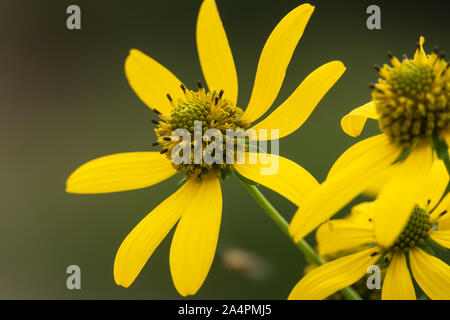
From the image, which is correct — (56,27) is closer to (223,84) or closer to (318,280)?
(223,84)

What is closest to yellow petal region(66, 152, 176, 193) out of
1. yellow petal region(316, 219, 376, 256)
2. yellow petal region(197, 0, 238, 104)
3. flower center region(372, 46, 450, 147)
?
yellow petal region(197, 0, 238, 104)

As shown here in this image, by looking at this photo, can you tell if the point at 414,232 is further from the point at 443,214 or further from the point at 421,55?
the point at 421,55

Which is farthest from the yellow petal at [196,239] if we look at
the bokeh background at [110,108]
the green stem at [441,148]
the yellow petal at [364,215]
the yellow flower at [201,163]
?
the bokeh background at [110,108]

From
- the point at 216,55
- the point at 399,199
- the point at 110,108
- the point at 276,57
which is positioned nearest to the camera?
the point at 399,199

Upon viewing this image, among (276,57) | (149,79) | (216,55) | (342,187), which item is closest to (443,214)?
(342,187)

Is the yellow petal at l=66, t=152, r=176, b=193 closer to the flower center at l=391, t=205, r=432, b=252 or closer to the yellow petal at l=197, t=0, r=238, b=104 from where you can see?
the yellow petal at l=197, t=0, r=238, b=104
